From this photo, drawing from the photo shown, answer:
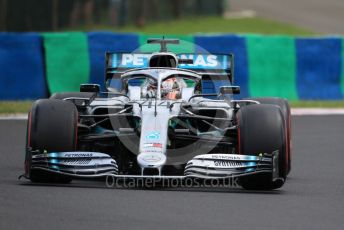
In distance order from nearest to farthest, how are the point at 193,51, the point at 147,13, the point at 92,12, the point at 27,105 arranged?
the point at 27,105 → the point at 193,51 → the point at 92,12 → the point at 147,13

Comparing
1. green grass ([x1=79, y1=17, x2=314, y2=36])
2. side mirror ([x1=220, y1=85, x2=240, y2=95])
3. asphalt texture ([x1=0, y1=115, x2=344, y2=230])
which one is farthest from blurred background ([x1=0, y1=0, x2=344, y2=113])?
green grass ([x1=79, y1=17, x2=314, y2=36])

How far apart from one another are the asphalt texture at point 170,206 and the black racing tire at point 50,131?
21 centimetres

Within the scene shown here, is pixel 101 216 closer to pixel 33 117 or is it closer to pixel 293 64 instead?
pixel 33 117

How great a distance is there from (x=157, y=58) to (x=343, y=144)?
440 centimetres

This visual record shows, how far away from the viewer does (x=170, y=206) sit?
957 cm

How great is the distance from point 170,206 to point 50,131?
77.8 inches

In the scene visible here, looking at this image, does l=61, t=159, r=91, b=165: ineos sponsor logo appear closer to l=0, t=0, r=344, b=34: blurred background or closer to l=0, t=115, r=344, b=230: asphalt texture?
l=0, t=115, r=344, b=230: asphalt texture

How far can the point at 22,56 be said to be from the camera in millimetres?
20891

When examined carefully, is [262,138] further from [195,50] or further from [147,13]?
[147,13]

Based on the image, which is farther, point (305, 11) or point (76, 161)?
point (305, 11)

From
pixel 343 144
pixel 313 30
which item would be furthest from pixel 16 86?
pixel 313 30

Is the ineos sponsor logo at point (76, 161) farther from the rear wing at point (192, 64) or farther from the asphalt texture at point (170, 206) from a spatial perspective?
the rear wing at point (192, 64)

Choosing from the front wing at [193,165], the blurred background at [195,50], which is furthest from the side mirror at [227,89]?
the blurred background at [195,50]

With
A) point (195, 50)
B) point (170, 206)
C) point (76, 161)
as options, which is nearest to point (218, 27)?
point (195, 50)
